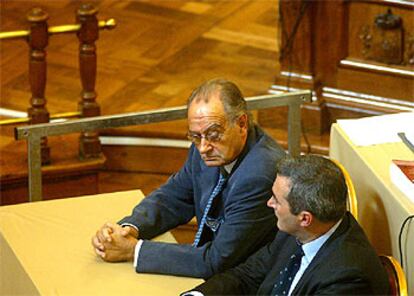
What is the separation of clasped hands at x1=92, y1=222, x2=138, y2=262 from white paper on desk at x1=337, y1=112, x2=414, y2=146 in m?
0.87

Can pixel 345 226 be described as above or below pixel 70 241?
above

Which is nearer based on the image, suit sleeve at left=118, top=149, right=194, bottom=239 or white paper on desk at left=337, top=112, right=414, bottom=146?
suit sleeve at left=118, top=149, right=194, bottom=239

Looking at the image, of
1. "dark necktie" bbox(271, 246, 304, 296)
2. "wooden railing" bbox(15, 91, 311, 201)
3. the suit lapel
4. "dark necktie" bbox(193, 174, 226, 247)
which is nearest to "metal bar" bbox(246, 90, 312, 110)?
"wooden railing" bbox(15, 91, 311, 201)

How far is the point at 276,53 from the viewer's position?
637cm

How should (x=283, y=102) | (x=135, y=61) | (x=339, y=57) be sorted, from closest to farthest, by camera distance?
(x=283, y=102) → (x=339, y=57) → (x=135, y=61)

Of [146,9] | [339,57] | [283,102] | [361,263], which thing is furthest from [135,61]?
[361,263]

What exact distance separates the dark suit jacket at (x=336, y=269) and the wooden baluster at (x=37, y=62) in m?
2.11

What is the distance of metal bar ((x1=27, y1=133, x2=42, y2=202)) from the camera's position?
162 inches

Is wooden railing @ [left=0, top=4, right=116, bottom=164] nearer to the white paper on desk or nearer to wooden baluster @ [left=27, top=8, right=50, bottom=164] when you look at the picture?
wooden baluster @ [left=27, top=8, right=50, bottom=164]

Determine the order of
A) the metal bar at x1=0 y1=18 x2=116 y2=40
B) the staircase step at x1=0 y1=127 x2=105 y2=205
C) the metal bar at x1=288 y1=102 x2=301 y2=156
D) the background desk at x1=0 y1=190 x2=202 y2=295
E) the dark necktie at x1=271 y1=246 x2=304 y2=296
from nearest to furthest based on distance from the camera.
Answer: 1. the dark necktie at x1=271 y1=246 x2=304 y2=296
2. the background desk at x1=0 y1=190 x2=202 y2=295
3. the metal bar at x1=288 y1=102 x2=301 y2=156
4. the metal bar at x1=0 y1=18 x2=116 y2=40
5. the staircase step at x1=0 y1=127 x2=105 y2=205

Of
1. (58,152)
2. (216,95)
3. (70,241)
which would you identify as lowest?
(58,152)

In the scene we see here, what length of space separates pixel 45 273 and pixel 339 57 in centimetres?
238

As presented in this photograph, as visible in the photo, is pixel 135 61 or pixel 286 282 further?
pixel 135 61

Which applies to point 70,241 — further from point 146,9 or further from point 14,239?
point 146,9
